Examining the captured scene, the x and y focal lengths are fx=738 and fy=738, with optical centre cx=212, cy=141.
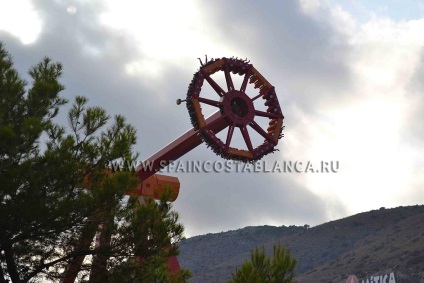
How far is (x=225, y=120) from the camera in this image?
2034 cm

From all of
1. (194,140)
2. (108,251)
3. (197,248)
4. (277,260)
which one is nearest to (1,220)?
(108,251)

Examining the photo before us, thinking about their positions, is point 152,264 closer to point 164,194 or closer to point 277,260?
point 164,194

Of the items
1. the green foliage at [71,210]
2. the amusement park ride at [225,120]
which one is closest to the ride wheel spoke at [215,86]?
the amusement park ride at [225,120]

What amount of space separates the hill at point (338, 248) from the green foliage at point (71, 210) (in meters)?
52.1

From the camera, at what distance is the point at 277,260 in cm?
1377

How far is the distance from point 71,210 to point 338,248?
9258 cm

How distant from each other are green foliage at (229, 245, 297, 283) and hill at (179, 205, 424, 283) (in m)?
51.9

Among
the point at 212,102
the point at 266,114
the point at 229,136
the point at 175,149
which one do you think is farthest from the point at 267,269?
the point at 266,114

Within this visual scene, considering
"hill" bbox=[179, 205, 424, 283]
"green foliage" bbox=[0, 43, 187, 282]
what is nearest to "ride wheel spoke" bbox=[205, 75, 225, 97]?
"green foliage" bbox=[0, 43, 187, 282]

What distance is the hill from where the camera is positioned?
74750mm

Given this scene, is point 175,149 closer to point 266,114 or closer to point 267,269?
point 266,114

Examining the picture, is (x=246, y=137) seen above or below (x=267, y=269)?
above

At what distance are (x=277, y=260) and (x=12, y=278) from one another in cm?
530

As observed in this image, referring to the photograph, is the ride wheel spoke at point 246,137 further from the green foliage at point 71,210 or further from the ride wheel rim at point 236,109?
the green foliage at point 71,210
